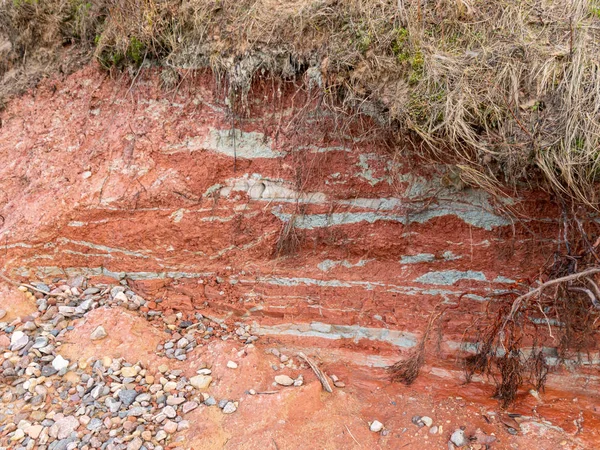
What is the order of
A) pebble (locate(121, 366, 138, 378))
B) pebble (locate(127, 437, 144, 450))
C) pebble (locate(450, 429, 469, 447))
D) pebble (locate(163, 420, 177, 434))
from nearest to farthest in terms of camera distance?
1. pebble (locate(127, 437, 144, 450))
2. pebble (locate(163, 420, 177, 434))
3. pebble (locate(450, 429, 469, 447))
4. pebble (locate(121, 366, 138, 378))

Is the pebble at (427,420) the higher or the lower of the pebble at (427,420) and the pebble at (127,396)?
the lower

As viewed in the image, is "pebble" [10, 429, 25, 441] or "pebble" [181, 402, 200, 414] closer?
"pebble" [10, 429, 25, 441]

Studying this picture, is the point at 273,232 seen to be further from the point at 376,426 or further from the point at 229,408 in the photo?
the point at 376,426

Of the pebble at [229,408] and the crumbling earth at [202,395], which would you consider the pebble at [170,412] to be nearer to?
the crumbling earth at [202,395]

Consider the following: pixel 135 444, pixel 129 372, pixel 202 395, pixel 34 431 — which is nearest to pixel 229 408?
pixel 202 395

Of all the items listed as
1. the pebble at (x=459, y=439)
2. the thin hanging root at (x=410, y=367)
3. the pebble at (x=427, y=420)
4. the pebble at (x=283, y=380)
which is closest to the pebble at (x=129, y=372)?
the pebble at (x=283, y=380)

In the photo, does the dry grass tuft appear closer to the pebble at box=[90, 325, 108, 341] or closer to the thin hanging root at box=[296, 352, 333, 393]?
the thin hanging root at box=[296, 352, 333, 393]

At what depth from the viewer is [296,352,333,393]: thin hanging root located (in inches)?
108

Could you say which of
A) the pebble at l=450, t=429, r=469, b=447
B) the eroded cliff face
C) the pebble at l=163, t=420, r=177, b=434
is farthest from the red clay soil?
the pebble at l=163, t=420, r=177, b=434

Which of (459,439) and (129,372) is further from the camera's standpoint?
(129,372)

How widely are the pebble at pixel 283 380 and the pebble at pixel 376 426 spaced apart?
0.49m

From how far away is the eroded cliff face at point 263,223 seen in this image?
2.95m

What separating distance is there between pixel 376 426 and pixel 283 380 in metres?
0.56

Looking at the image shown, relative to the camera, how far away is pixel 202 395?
2576 mm
